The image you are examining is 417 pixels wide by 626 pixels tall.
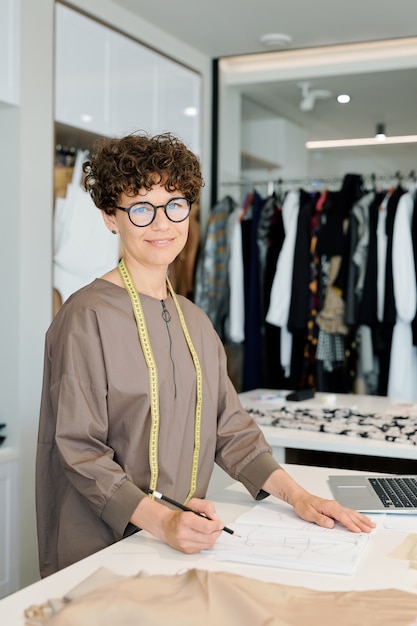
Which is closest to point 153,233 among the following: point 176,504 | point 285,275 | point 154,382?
point 154,382

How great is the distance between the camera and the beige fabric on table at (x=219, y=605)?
1074 millimetres

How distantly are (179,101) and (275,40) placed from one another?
2.14 ft

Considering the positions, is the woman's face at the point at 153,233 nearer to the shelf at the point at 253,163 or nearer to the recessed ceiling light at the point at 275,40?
the recessed ceiling light at the point at 275,40

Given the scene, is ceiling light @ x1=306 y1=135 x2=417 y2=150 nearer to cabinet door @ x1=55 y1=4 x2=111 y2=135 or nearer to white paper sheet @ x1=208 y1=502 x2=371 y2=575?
cabinet door @ x1=55 y1=4 x2=111 y2=135

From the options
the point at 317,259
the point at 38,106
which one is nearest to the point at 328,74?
Result: the point at 317,259

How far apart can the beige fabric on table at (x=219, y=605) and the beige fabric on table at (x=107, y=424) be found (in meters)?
0.36

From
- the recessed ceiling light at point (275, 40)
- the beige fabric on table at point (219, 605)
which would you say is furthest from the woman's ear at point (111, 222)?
the recessed ceiling light at point (275, 40)

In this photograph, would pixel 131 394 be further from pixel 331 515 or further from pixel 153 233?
pixel 331 515

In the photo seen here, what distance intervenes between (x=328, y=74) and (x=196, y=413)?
354cm

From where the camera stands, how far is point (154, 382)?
1.68 m

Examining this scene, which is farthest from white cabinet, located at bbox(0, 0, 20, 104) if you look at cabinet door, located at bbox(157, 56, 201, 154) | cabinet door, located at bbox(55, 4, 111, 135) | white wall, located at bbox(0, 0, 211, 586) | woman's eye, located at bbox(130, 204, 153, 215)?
woman's eye, located at bbox(130, 204, 153, 215)

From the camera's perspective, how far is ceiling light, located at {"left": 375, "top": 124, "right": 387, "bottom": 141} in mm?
4859

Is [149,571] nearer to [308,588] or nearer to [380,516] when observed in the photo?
[308,588]

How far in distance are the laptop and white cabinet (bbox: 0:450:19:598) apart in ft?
5.69
